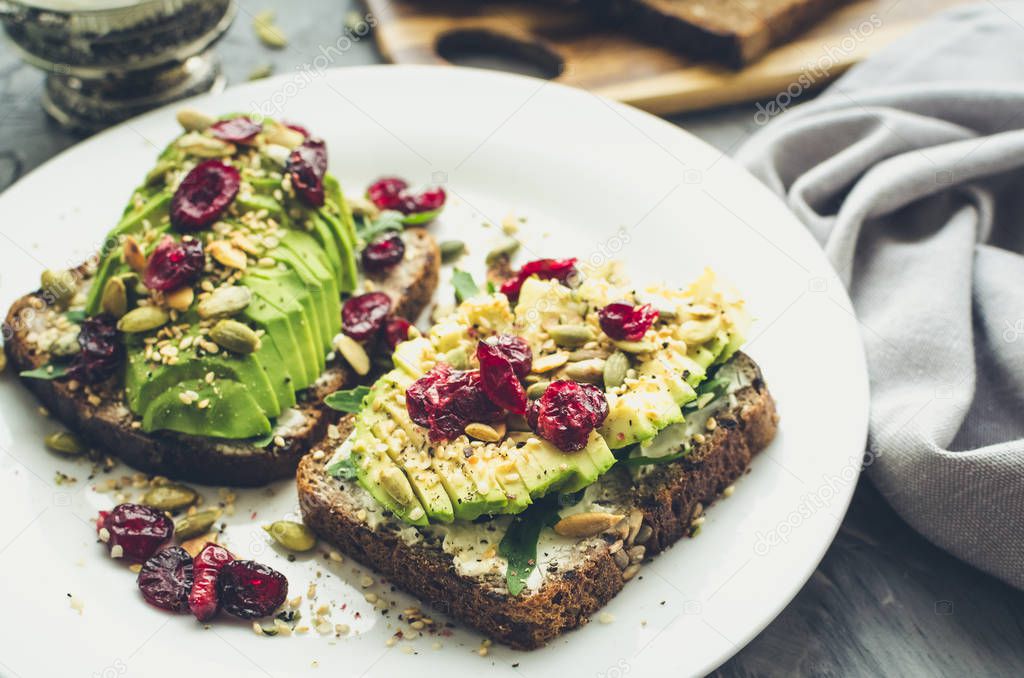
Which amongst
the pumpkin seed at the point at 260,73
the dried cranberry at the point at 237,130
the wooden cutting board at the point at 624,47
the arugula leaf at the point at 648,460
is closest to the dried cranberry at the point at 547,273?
the arugula leaf at the point at 648,460

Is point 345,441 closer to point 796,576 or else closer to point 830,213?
point 796,576

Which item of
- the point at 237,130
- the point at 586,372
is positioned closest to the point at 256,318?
the point at 237,130

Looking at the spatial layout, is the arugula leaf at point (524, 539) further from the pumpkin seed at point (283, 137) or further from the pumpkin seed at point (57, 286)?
the pumpkin seed at point (57, 286)

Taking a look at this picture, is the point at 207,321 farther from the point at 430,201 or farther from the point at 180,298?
the point at 430,201

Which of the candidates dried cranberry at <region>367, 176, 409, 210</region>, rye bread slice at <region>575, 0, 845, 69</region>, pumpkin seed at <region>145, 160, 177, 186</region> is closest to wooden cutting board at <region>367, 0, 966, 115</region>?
rye bread slice at <region>575, 0, 845, 69</region>

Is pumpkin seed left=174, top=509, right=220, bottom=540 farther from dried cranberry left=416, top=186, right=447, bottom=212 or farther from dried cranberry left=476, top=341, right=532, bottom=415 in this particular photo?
dried cranberry left=416, top=186, right=447, bottom=212
